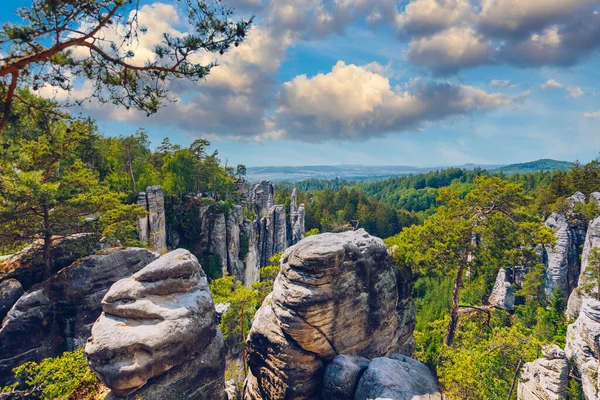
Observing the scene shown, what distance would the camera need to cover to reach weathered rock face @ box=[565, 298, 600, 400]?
13.5 m

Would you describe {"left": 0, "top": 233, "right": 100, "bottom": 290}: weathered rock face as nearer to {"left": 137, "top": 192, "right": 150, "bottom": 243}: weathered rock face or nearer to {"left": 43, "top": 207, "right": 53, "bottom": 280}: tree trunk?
{"left": 43, "top": 207, "right": 53, "bottom": 280}: tree trunk

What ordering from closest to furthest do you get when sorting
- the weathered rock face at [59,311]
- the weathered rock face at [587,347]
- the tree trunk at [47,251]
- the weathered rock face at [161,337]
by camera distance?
the weathered rock face at [161,337], the weathered rock face at [587,347], the weathered rock face at [59,311], the tree trunk at [47,251]

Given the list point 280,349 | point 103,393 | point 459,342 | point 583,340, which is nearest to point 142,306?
point 103,393

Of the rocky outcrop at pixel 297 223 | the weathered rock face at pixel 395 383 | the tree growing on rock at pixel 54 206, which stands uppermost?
the tree growing on rock at pixel 54 206

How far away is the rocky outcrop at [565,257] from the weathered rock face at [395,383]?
29578mm

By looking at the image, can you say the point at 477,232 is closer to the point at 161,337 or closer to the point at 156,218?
the point at 161,337

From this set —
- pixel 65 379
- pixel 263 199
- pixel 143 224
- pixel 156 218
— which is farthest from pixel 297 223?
pixel 65 379

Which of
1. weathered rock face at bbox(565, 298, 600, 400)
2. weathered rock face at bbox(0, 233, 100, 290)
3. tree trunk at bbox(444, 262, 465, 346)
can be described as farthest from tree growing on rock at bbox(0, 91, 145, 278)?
weathered rock face at bbox(565, 298, 600, 400)

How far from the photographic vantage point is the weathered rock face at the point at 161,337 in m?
10.6

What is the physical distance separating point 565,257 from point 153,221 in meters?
42.3

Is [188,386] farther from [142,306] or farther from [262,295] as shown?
[262,295]

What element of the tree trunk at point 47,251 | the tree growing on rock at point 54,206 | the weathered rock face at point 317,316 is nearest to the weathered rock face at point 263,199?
the tree growing on rock at point 54,206

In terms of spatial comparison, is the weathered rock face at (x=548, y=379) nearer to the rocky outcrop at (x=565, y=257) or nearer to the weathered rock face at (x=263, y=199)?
the rocky outcrop at (x=565, y=257)

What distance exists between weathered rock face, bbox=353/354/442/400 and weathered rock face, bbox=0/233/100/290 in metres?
15.3
